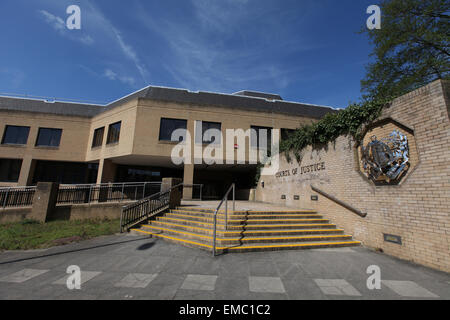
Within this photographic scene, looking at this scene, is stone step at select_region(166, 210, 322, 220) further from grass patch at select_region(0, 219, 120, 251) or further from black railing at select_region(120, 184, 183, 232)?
grass patch at select_region(0, 219, 120, 251)

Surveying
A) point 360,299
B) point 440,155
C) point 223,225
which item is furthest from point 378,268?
point 223,225

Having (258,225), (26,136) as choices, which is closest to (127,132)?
(26,136)

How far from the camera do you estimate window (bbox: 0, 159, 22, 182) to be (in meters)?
18.4

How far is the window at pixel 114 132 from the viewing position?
A: 661 inches

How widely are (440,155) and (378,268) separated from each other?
3.13 m

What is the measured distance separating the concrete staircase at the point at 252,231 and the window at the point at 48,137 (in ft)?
60.3

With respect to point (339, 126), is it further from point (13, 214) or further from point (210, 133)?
point (13, 214)

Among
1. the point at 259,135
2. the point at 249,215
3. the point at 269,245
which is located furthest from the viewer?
the point at 259,135

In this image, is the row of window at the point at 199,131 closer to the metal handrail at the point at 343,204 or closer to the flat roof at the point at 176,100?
the flat roof at the point at 176,100

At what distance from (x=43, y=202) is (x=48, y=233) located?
3.21m

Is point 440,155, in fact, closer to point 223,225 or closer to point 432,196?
point 432,196

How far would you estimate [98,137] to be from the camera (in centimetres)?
1861

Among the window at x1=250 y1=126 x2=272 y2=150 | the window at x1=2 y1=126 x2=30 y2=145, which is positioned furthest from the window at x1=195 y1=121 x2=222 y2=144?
the window at x1=2 y1=126 x2=30 y2=145
